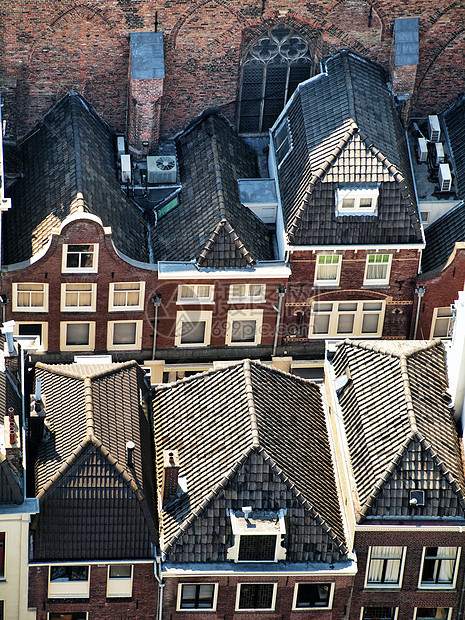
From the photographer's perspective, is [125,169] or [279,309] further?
[125,169]

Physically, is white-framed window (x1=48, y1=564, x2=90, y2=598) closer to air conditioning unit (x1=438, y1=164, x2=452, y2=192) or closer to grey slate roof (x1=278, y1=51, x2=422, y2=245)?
grey slate roof (x1=278, y1=51, x2=422, y2=245)

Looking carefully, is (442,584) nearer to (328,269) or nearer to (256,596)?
(256,596)

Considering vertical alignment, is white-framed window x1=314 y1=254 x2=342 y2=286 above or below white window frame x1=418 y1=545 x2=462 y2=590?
above

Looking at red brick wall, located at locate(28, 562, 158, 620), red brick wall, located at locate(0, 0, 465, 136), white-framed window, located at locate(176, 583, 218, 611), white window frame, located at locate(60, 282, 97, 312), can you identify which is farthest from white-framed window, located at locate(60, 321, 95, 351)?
white-framed window, located at locate(176, 583, 218, 611)

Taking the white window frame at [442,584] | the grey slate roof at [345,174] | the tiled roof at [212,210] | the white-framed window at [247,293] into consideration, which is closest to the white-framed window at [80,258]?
the tiled roof at [212,210]

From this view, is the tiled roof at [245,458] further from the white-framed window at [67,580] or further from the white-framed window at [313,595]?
the white-framed window at [67,580]

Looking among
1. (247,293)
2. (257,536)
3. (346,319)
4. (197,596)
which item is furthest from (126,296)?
(197,596)

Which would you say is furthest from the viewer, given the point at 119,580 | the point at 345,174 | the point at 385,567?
the point at 345,174
